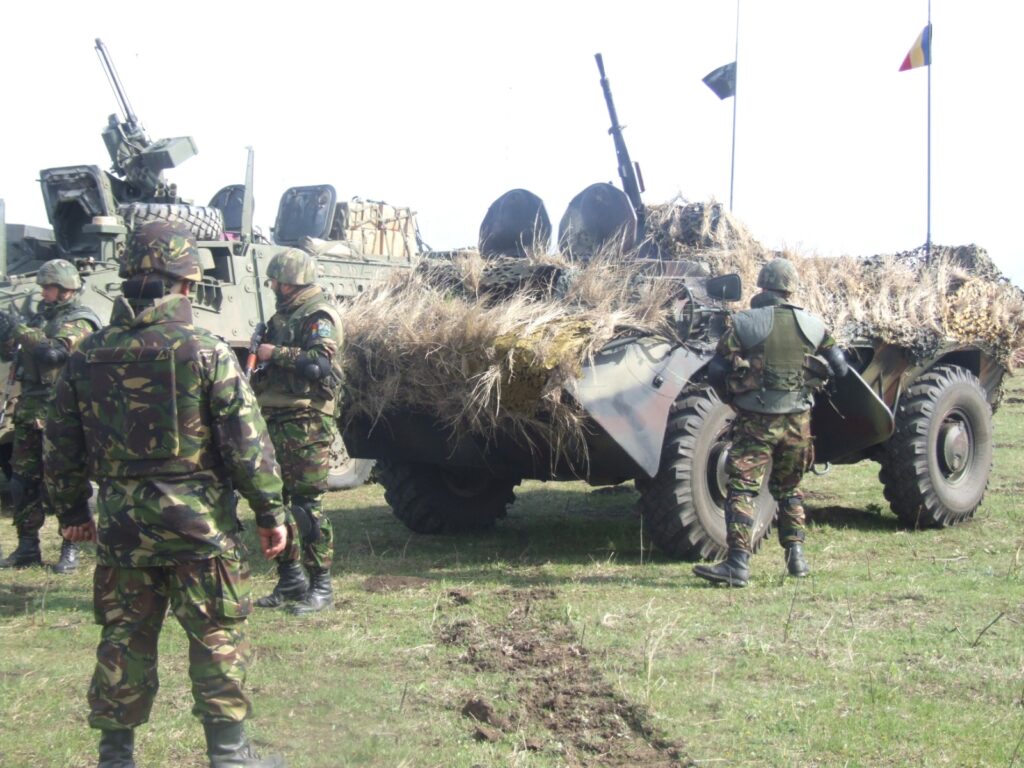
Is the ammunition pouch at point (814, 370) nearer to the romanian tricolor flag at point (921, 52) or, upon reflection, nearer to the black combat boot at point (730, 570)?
the black combat boot at point (730, 570)

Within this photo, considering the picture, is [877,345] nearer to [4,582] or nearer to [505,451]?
[505,451]

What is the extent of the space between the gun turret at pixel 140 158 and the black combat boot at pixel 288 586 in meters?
7.58

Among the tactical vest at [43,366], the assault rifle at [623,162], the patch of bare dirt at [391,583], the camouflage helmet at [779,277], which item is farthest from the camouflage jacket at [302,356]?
the assault rifle at [623,162]

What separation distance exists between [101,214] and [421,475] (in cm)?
566

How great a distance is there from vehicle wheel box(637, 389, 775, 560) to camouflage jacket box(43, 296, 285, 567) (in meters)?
3.11

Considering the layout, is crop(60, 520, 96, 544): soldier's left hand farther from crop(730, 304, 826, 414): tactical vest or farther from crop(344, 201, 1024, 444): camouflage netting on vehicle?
crop(730, 304, 826, 414): tactical vest

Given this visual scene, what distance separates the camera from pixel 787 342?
5980 mm

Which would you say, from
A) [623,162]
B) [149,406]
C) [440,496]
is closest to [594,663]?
[149,406]

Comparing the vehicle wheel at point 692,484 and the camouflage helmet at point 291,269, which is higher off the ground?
the camouflage helmet at point 291,269

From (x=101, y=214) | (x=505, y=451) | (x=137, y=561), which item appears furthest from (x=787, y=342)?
(x=101, y=214)

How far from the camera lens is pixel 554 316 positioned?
605 cm

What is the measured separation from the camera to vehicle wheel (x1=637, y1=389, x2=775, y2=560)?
6200mm

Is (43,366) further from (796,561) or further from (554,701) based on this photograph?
(796,561)

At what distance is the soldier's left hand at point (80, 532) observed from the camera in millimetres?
3684
